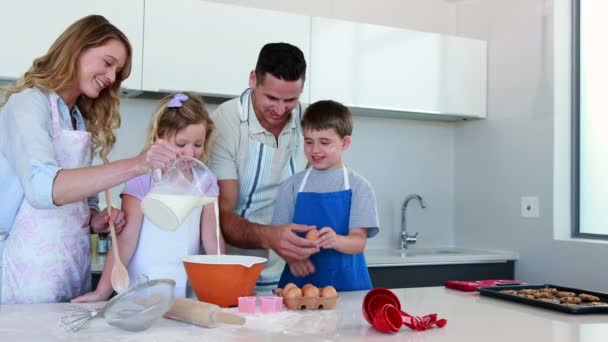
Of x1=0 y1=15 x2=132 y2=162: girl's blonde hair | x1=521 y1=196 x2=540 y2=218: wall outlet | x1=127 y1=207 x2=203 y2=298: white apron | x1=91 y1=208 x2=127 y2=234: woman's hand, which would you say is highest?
x1=0 y1=15 x2=132 y2=162: girl's blonde hair

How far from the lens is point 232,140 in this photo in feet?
6.79

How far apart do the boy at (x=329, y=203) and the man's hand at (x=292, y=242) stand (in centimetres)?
12

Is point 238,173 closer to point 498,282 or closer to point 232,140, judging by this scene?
point 232,140

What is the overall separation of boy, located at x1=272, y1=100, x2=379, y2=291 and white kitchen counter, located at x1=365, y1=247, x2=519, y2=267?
0.81 m

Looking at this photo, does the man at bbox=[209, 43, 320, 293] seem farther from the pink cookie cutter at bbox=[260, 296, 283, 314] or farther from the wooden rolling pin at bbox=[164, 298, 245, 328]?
the wooden rolling pin at bbox=[164, 298, 245, 328]

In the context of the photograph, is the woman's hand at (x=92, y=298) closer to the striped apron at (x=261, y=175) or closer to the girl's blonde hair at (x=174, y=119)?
the girl's blonde hair at (x=174, y=119)

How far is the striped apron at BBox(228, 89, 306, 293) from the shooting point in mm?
2094

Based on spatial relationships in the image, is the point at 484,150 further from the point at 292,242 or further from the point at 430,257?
the point at 292,242

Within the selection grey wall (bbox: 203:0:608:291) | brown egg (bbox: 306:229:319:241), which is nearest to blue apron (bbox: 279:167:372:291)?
brown egg (bbox: 306:229:319:241)

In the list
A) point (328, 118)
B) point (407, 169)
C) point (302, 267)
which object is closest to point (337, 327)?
point (302, 267)

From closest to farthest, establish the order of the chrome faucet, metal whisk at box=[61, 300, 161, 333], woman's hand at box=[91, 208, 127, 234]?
metal whisk at box=[61, 300, 161, 333] < woman's hand at box=[91, 208, 127, 234] < the chrome faucet

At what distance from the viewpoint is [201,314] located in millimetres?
1198

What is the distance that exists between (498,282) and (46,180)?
1.28 metres

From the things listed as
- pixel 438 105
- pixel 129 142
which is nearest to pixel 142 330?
pixel 129 142
